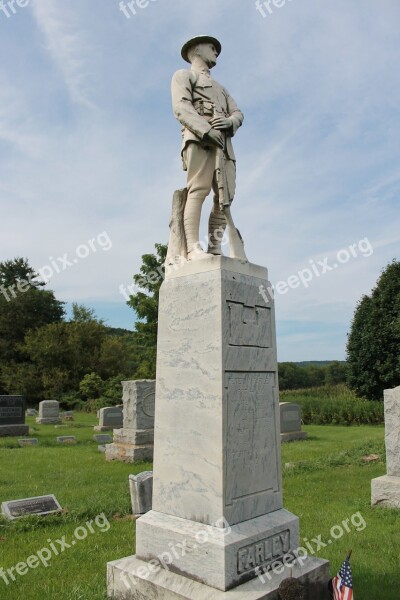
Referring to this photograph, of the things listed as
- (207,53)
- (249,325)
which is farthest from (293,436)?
(207,53)

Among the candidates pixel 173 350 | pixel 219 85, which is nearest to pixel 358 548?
pixel 173 350

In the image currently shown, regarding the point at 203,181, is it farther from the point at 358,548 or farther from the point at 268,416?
the point at 358,548

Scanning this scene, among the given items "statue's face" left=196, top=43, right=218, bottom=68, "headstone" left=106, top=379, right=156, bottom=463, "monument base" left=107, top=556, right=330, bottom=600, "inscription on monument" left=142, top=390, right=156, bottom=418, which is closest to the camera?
"monument base" left=107, top=556, right=330, bottom=600

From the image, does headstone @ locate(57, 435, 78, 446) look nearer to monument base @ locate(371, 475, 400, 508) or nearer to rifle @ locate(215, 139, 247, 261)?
monument base @ locate(371, 475, 400, 508)

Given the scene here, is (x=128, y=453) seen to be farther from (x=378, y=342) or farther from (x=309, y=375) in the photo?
(x=309, y=375)

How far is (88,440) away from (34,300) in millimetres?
24726

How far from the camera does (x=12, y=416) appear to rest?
16.9 metres

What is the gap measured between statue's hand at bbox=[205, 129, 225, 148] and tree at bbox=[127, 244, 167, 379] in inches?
776

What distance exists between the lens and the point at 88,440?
15.1 m

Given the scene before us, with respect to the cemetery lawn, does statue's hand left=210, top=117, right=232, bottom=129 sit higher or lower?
higher

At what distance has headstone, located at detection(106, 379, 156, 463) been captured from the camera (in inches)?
439

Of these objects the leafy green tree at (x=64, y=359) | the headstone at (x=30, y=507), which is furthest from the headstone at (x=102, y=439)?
the leafy green tree at (x=64, y=359)

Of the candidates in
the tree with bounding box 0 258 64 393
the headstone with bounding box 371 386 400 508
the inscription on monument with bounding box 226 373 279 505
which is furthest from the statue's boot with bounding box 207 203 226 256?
the tree with bounding box 0 258 64 393
